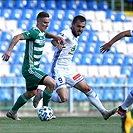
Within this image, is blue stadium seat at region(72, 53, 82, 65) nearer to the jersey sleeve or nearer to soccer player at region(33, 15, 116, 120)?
soccer player at region(33, 15, 116, 120)

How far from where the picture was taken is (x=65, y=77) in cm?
1250

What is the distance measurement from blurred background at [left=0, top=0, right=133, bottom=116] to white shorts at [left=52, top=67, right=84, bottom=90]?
205 inches

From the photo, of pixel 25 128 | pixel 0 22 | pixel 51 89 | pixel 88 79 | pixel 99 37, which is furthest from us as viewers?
pixel 99 37

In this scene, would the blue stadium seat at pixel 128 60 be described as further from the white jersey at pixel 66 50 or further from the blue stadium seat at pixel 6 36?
the white jersey at pixel 66 50

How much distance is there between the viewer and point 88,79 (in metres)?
19.5

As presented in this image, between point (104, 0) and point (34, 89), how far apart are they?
14206 millimetres

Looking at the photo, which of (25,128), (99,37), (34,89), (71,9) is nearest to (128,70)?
(99,37)

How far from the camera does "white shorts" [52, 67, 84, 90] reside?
40.7 feet

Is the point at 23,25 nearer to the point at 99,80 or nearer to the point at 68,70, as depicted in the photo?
the point at 99,80

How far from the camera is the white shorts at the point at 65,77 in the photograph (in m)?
12.4

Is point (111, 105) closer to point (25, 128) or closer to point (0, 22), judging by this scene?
point (0, 22)

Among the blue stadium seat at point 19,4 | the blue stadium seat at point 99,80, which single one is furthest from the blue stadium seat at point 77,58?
the blue stadium seat at point 19,4

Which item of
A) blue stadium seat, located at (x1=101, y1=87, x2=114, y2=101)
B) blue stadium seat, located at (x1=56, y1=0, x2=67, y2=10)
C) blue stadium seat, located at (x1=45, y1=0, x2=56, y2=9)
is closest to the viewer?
blue stadium seat, located at (x1=101, y1=87, x2=114, y2=101)

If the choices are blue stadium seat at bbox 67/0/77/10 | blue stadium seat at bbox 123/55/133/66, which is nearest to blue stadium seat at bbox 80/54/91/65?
blue stadium seat at bbox 123/55/133/66
